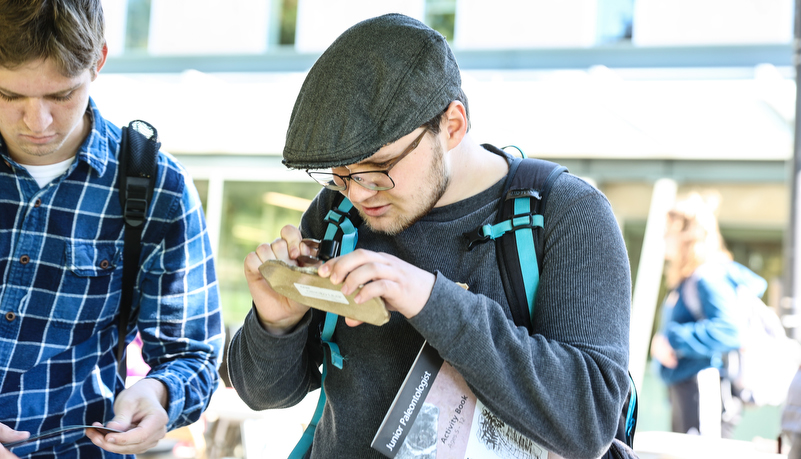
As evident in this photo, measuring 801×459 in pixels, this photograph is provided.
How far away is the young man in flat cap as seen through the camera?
4.23 ft

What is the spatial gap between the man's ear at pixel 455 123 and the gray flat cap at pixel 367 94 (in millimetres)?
39

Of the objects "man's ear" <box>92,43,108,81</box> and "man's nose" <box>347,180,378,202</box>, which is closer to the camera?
"man's nose" <box>347,180,378,202</box>

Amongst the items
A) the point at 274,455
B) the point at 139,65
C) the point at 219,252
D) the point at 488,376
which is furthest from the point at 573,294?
the point at 139,65

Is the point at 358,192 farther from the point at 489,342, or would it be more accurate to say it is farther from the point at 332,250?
the point at 489,342

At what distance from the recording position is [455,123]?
61.9 inches

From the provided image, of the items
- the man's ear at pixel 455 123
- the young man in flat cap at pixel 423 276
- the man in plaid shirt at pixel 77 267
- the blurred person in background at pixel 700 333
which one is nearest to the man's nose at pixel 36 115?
the man in plaid shirt at pixel 77 267

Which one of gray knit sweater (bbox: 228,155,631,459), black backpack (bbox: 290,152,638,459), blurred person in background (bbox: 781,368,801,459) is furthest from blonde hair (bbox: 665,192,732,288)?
gray knit sweater (bbox: 228,155,631,459)

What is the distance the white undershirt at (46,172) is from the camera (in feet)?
6.30

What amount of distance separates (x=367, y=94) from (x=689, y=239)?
13.0 feet

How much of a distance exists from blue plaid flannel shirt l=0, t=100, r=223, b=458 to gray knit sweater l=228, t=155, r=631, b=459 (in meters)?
0.35

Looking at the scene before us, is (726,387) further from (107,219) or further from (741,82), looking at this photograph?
(107,219)

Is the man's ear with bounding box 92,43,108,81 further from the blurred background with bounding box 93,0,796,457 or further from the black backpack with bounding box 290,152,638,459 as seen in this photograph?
the blurred background with bounding box 93,0,796,457

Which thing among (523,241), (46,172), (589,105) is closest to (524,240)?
(523,241)

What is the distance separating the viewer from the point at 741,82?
21.7ft
